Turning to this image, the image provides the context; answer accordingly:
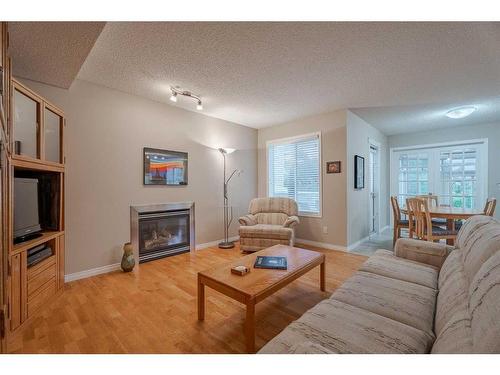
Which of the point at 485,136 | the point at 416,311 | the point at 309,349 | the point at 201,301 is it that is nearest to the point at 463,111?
the point at 485,136

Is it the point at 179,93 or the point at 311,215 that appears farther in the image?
the point at 311,215

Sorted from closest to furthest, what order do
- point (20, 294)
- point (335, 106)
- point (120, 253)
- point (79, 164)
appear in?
point (20, 294) < point (79, 164) < point (120, 253) < point (335, 106)

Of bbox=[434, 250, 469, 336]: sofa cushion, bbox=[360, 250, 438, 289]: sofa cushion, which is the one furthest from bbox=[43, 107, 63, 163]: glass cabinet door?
bbox=[434, 250, 469, 336]: sofa cushion

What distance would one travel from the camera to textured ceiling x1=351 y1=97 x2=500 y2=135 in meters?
3.49

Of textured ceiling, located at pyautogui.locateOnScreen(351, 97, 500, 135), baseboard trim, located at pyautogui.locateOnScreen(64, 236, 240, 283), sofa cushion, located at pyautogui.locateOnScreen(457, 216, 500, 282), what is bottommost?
baseboard trim, located at pyautogui.locateOnScreen(64, 236, 240, 283)

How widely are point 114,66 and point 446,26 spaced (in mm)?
3074

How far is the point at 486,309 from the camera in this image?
2.48 feet

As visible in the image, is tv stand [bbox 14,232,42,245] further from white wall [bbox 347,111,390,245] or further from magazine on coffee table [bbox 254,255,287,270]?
white wall [bbox 347,111,390,245]

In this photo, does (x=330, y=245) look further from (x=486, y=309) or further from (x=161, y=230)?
(x=486, y=309)

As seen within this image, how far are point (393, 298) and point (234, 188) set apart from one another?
347cm

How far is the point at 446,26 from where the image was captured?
1.73m

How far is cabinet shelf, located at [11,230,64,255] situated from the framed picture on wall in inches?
166
